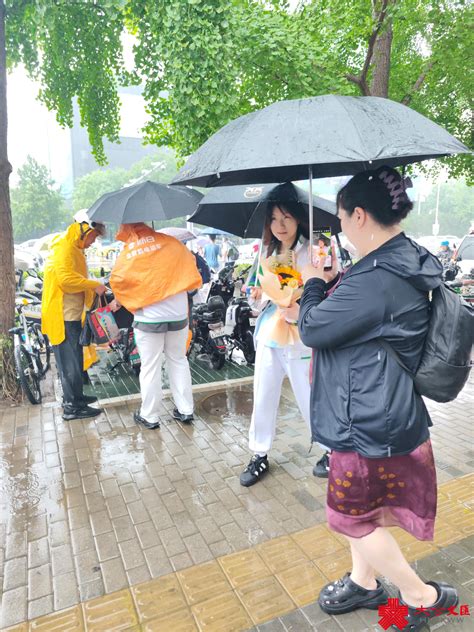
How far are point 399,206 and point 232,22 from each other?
403 cm

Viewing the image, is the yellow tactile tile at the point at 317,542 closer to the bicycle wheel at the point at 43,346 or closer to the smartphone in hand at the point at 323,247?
the smartphone in hand at the point at 323,247

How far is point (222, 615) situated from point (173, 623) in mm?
233

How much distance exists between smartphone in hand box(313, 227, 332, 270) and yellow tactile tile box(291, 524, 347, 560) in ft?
5.26

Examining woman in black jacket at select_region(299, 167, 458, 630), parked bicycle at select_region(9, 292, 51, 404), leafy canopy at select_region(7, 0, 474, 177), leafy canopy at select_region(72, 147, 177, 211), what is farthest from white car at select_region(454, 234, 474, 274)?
leafy canopy at select_region(72, 147, 177, 211)

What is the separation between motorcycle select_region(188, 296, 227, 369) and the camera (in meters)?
6.16

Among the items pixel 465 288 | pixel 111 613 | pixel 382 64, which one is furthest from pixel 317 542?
pixel 382 64

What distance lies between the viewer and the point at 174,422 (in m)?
4.46

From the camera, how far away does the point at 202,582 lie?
95.4 inches

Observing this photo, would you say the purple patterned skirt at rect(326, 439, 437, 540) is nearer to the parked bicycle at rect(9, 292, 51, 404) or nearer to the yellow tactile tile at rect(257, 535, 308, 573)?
the yellow tactile tile at rect(257, 535, 308, 573)

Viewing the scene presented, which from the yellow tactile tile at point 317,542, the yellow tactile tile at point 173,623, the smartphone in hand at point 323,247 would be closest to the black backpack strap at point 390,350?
the smartphone in hand at point 323,247

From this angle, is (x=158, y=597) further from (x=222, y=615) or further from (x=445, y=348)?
(x=445, y=348)

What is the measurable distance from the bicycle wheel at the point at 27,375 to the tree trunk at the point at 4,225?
0.43 meters

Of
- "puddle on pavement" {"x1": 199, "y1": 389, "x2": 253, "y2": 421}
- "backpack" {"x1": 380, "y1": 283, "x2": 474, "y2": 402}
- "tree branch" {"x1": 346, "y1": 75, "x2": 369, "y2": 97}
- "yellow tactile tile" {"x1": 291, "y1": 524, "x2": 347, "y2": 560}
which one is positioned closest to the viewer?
"backpack" {"x1": 380, "y1": 283, "x2": 474, "y2": 402}

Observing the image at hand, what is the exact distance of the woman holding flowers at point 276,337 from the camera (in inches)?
119
